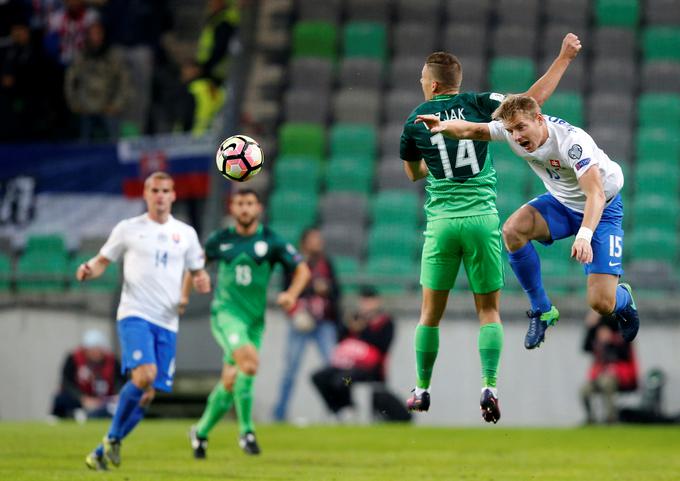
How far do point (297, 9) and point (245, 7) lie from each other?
4.09 feet

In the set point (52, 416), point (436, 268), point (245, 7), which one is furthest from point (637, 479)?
point (245, 7)

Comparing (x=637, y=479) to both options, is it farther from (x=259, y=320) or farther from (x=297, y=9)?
(x=297, y=9)

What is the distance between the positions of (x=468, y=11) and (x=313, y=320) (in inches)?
305

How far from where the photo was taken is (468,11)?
76.1ft

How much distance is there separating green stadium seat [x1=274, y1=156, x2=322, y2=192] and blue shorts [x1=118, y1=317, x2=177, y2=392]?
30.3ft

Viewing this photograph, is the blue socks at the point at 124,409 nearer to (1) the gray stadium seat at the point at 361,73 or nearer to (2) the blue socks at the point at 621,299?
(2) the blue socks at the point at 621,299

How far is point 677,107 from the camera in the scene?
21625 millimetres

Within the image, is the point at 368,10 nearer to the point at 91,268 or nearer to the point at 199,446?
the point at 199,446

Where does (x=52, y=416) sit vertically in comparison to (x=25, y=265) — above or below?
below

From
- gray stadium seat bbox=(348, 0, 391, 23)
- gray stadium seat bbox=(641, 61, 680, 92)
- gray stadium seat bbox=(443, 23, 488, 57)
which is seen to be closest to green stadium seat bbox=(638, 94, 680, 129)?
gray stadium seat bbox=(641, 61, 680, 92)

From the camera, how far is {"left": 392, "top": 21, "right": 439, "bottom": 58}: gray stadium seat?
74.5 ft

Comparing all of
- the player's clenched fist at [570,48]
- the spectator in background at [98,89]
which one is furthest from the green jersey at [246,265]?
the spectator in background at [98,89]

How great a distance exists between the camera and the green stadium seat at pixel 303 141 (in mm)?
21719

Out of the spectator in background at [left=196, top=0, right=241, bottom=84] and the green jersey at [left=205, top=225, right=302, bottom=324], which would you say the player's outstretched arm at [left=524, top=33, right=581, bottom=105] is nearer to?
the green jersey at [left=205, top=225, right=302, bottom=324]
